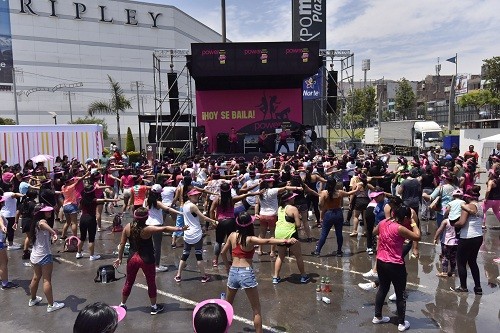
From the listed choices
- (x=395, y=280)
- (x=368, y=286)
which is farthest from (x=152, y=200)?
(x=395, y=280)

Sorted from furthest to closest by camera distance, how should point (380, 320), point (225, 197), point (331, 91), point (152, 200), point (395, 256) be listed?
point (331, 91) → point (152, 200) → point (225, 197) → point (380, 320) → point (395, 256)

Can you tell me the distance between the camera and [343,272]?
292 inches

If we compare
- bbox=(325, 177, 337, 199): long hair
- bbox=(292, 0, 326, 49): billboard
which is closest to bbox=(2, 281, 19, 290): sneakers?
bbox=(325, 177, 337, 199): long hair

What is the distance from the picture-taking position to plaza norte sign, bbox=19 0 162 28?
4759cm

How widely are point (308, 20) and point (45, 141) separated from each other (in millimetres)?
22410

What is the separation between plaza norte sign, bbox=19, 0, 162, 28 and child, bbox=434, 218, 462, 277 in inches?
2105

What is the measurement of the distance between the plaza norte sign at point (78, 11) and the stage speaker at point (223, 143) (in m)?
37.4

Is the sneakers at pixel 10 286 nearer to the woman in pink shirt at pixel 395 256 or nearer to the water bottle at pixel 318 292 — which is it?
the water bottle at pixel 318 292

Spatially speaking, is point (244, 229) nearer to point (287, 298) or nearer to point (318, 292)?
point (287, 298)

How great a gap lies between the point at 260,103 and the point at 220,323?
72.6 ft

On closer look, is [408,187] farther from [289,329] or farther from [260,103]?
[260,103]

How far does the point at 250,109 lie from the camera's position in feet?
78.8

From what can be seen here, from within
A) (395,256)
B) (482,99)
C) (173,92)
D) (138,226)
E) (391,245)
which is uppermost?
(482,99)

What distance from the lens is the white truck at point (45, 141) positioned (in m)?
17.9
